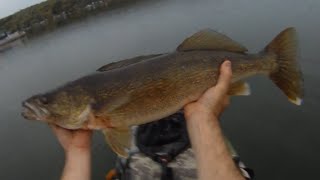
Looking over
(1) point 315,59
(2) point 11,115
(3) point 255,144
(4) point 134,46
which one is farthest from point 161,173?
(4) point 134,46

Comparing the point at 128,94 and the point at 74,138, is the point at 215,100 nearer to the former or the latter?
the point at 128,94

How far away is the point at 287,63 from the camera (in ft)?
13.2

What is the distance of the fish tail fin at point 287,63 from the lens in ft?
13.0

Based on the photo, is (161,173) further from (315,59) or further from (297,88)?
(315,59)

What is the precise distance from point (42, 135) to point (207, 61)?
11.0m

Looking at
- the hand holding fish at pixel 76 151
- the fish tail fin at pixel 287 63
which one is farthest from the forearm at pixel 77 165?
the fish tail fin at pixel 287 63

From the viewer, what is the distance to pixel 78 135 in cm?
370

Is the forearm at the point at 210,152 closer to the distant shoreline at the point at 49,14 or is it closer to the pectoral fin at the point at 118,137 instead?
the pectoral fin at the point at 118,137

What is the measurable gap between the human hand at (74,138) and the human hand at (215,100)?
81 cm

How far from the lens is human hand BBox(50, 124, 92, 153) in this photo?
3.70 m

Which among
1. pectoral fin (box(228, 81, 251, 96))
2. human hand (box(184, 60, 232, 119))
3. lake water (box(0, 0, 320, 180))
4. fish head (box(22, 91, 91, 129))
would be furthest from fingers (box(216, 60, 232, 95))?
lake water (box(0, 0, 320, 180))

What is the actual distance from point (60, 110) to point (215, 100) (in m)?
1.17

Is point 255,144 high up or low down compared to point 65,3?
up

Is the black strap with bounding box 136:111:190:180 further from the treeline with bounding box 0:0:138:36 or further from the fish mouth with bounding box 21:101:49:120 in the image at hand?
the treeline with bounding box 0:0:138:36
